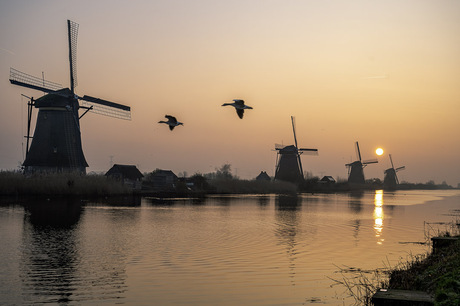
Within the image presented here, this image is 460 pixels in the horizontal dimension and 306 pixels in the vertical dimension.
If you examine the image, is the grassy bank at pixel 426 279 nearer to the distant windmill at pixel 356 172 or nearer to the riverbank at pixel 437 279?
the riverbank at pixel 437 279

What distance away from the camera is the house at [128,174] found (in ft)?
224

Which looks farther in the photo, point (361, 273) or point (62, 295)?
point (361, 273)

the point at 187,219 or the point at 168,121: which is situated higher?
the point at 168,121

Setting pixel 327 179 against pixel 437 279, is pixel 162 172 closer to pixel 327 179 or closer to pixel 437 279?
pixel 327 179

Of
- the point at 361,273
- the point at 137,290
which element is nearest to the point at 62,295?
the point at 137,290

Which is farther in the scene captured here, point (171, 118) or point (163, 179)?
point (163, 179)

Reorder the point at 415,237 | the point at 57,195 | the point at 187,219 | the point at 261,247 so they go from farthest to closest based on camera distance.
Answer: the point at 57,195, the point at 187,219, the point at 415,237, the point at 261,247

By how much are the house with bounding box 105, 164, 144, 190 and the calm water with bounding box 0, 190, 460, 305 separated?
1565 inches

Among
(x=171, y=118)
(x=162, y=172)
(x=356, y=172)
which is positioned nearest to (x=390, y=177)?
(x=356, y=172)

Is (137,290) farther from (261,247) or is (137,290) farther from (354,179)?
(354,179)

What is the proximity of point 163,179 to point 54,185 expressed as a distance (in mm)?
37438

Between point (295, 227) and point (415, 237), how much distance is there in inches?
260

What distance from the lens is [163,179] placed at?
78.5 metres

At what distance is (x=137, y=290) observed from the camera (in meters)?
11.3
